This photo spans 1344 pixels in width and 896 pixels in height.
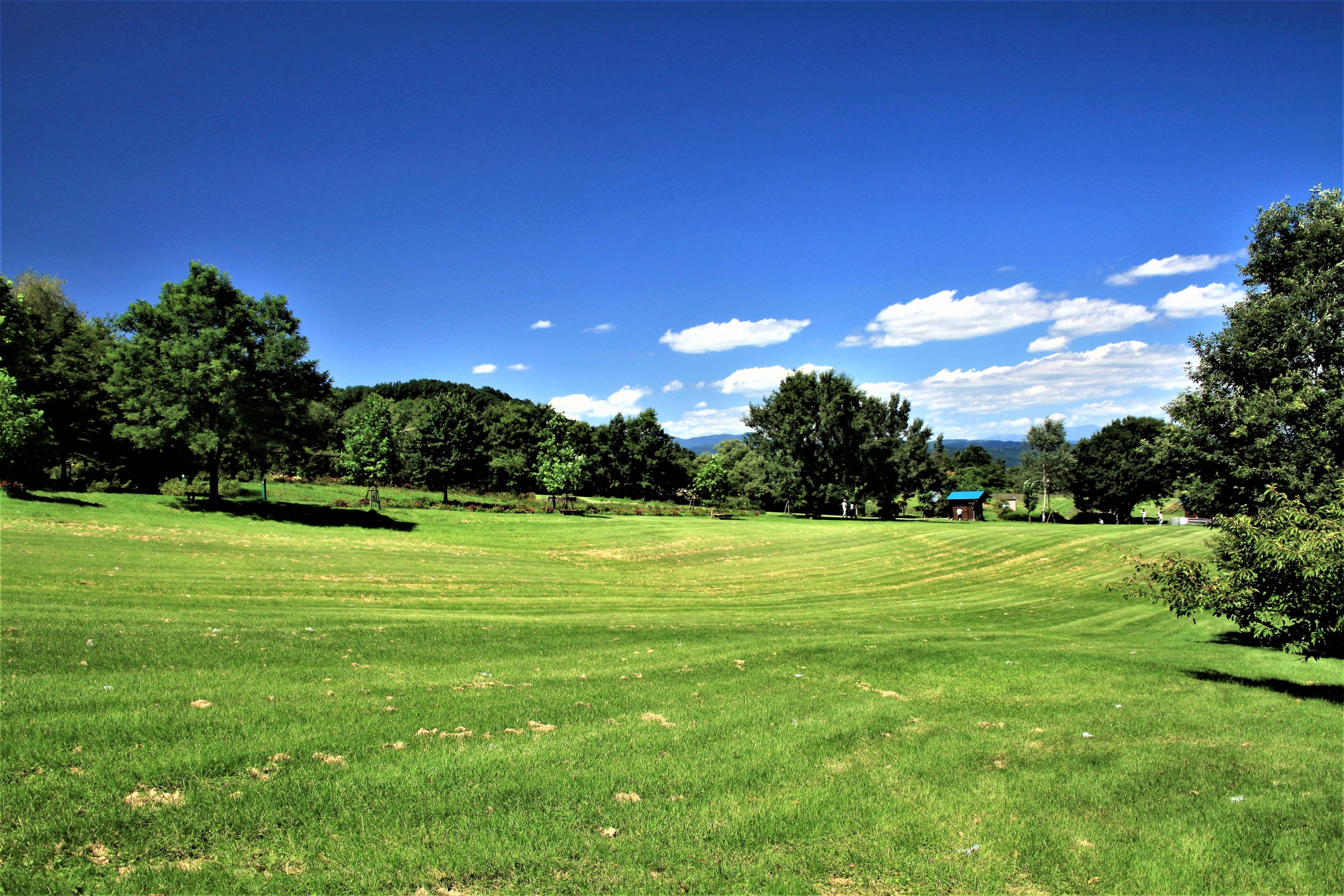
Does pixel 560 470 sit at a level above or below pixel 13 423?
below

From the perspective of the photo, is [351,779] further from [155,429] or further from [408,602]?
[155,429]

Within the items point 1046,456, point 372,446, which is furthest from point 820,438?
point 372,446

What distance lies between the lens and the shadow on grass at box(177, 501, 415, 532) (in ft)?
127

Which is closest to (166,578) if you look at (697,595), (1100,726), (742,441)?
(697,595)

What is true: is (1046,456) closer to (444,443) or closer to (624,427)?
(624,427)

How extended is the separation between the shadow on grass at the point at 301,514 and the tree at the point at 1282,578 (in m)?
39.9

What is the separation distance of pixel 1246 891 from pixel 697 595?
21.0 metres

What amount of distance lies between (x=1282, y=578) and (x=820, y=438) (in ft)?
222

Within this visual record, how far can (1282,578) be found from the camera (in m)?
11.2

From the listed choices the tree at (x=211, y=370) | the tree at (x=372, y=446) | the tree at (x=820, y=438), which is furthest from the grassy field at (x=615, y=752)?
the tree at (x=820, y=438)

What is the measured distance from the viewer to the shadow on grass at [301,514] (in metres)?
38.8

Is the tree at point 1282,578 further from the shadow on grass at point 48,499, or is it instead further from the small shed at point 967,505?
the small shed at point 967,505

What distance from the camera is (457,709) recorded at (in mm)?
8719

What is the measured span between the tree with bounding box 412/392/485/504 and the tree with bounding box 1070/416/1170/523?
74.1 m
